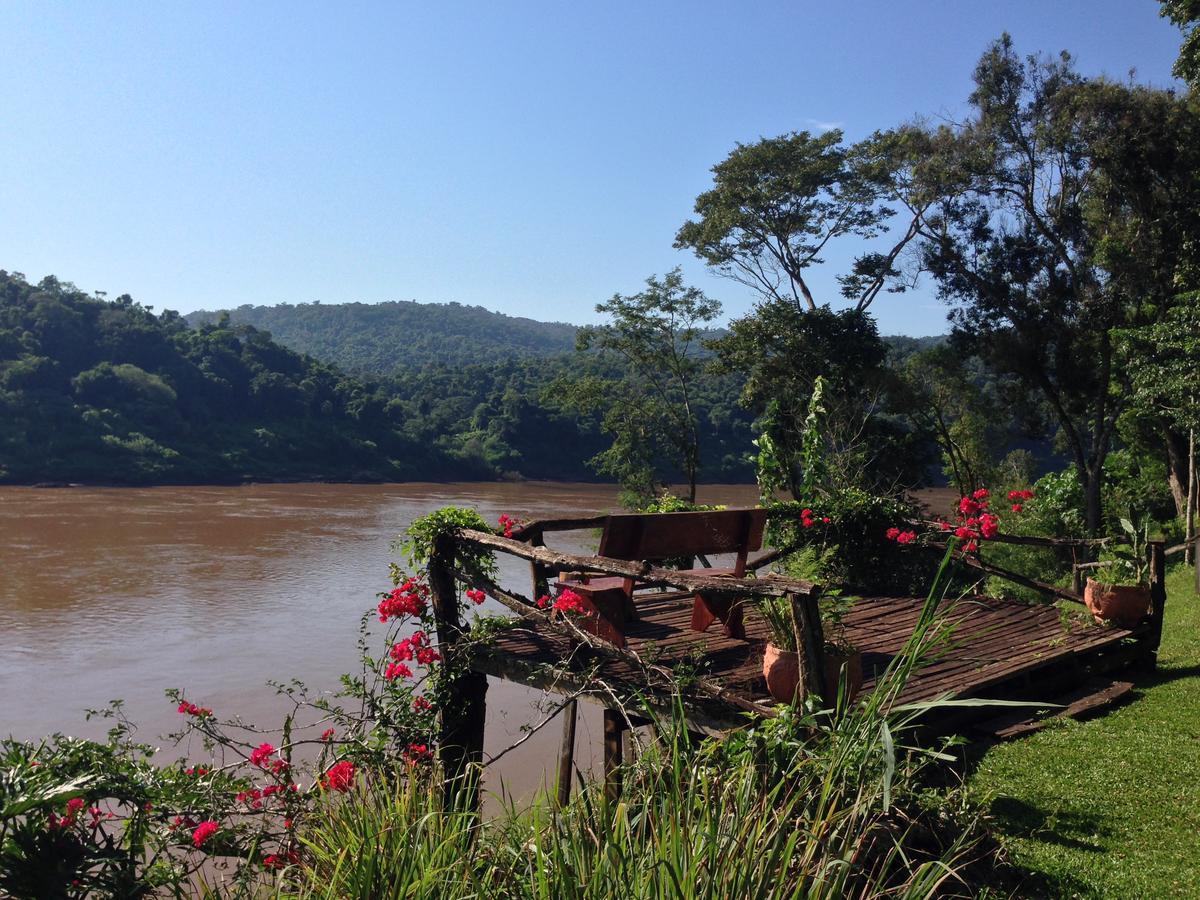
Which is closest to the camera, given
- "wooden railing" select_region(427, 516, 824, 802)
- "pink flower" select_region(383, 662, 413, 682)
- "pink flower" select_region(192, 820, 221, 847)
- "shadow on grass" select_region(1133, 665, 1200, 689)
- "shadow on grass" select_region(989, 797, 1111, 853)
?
"pink flower" select_region(192, 820, 221, 847)

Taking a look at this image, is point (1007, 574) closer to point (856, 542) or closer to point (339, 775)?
point (856, 542)

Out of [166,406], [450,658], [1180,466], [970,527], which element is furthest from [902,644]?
[166,406]

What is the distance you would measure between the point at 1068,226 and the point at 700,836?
19.5m

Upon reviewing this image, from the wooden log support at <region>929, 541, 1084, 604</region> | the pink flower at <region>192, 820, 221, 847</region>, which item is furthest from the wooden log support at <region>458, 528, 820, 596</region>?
the wooden log support at <region>929, 541, 1084, 604</region>

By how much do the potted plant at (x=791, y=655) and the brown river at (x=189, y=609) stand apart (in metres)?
1.17

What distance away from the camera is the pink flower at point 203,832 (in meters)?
3.50

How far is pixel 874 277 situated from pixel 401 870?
74.6 feet

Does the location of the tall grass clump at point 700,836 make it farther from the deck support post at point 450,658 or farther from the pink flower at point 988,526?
the pink flower at point 988,526

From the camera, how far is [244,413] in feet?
191

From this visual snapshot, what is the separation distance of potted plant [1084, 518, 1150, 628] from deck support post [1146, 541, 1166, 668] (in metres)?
0.05

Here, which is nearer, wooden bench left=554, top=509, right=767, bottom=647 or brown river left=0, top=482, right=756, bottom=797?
wooden bench left=554, top=509, right=767, bottom=647

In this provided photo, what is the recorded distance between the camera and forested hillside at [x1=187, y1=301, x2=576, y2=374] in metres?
121

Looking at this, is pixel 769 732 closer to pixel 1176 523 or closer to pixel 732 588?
pixel 732 588

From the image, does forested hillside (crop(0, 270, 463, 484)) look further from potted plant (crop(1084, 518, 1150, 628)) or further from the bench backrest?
potted plant (crop(1084, 518, 1150, 628))
